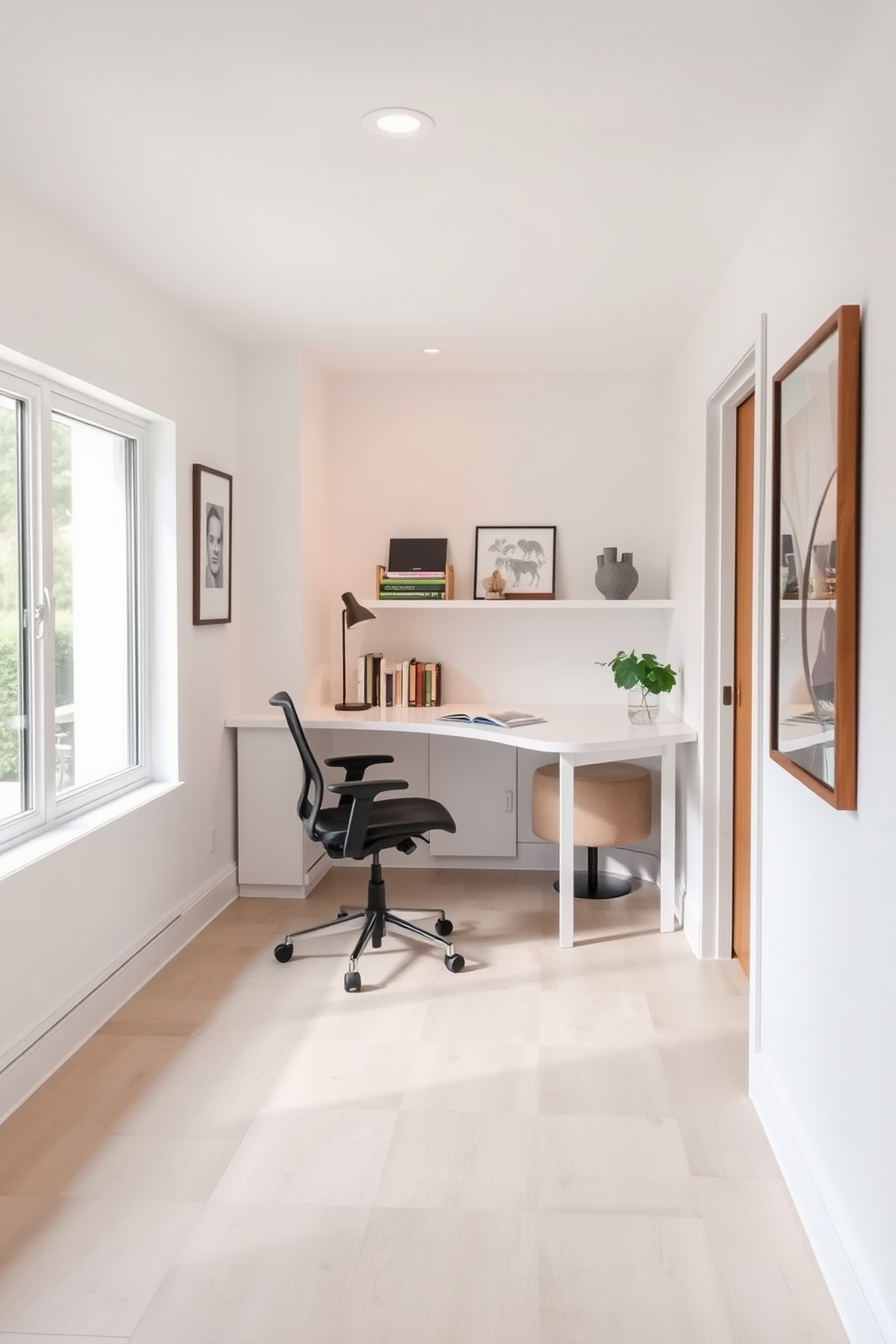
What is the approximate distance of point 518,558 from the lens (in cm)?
490

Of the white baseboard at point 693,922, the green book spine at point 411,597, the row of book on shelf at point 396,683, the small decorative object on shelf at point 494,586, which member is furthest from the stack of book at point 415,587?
the white baseboard at point 693,922

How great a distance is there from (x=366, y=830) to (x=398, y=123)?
2.22m

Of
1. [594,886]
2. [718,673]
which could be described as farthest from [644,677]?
[594,886]

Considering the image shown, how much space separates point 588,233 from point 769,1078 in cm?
237

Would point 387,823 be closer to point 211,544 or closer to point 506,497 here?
point 211,544

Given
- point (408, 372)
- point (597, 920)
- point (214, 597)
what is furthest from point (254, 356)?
point (597, 920)

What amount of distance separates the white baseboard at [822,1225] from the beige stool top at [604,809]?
164cm

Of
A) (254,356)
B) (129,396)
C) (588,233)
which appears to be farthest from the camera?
(254,356)

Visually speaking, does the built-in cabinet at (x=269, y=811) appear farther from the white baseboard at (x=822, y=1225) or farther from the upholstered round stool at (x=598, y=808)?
the white baseboard at (x=822, y=1225)

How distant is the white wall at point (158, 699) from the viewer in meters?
2.72

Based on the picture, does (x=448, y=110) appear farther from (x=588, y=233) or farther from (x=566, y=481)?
(x=566, y=481)

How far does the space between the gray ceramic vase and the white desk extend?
0.54 m

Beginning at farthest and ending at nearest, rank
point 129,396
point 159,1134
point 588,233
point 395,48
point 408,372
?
point 408,372
point 129,396
point 588,233
point 159,1134
point 395,48

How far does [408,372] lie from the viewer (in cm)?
490
